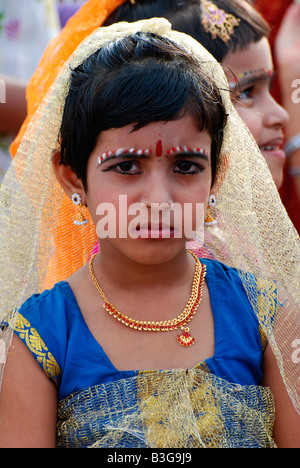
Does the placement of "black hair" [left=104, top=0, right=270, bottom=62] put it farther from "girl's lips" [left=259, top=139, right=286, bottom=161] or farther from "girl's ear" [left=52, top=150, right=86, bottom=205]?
"girl's ear" [left=52, top=150, right=86, bottom=205]

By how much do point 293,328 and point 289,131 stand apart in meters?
1.67

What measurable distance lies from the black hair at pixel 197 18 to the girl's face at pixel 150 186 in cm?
98

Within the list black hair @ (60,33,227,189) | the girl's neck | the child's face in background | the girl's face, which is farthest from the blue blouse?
the child's face in background

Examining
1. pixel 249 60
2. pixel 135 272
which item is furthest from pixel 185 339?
pixel 249 60

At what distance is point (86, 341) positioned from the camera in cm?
170

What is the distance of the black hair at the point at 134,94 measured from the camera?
1.62 meters

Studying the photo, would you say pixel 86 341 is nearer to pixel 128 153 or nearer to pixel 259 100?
pixel 128 153

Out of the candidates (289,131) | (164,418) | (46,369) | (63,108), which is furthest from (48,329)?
(289,131)

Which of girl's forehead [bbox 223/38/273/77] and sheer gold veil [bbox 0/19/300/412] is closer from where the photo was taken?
sheer gold veil [bbox 0/19/300/412]

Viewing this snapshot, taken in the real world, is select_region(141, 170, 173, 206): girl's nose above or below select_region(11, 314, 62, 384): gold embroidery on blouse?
above

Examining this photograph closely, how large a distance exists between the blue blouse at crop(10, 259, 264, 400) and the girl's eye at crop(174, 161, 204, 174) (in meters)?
0.37

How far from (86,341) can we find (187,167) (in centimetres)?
53

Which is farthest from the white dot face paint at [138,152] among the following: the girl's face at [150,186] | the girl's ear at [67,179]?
the girl's ear at [67,179]

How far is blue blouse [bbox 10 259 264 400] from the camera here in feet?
5.43
